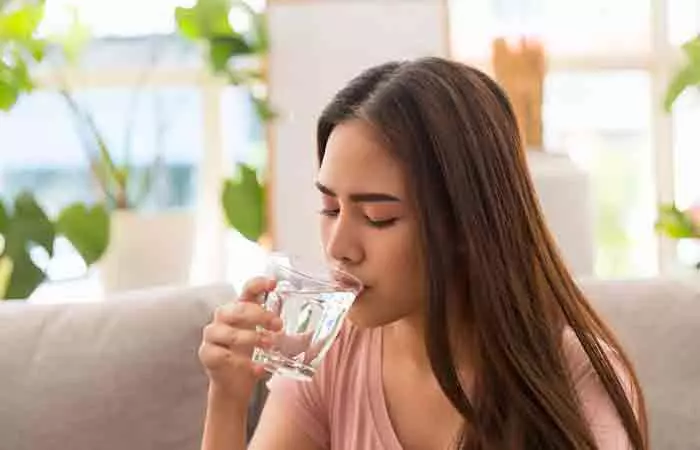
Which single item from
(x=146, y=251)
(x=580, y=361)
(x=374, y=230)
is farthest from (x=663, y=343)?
(x=146, y=251)

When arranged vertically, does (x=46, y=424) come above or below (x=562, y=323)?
below

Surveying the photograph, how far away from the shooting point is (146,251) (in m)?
2.40

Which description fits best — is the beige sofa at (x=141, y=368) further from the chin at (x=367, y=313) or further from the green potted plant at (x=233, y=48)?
the green potted plant at (x=233, y=48)

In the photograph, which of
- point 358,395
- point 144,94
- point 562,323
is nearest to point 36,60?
point 144,94

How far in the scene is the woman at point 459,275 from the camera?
1.19 meters

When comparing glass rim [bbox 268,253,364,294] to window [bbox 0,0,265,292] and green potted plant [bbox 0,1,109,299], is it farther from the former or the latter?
window [bbox 0,0,265,292]

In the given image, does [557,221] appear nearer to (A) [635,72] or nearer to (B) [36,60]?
(A) [635,72]

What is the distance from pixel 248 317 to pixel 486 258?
0.83ft

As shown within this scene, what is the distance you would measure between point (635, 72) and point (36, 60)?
1.42 m

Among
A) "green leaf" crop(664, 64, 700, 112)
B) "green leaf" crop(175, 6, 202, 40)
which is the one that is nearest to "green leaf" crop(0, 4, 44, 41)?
"green leaf" crop(175, 6, 202, 40)

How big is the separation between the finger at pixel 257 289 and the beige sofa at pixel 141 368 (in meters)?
0.52

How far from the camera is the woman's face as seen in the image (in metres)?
1.19

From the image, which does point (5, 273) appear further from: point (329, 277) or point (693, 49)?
point (693, 49)

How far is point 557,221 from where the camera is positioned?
2.40 metres
